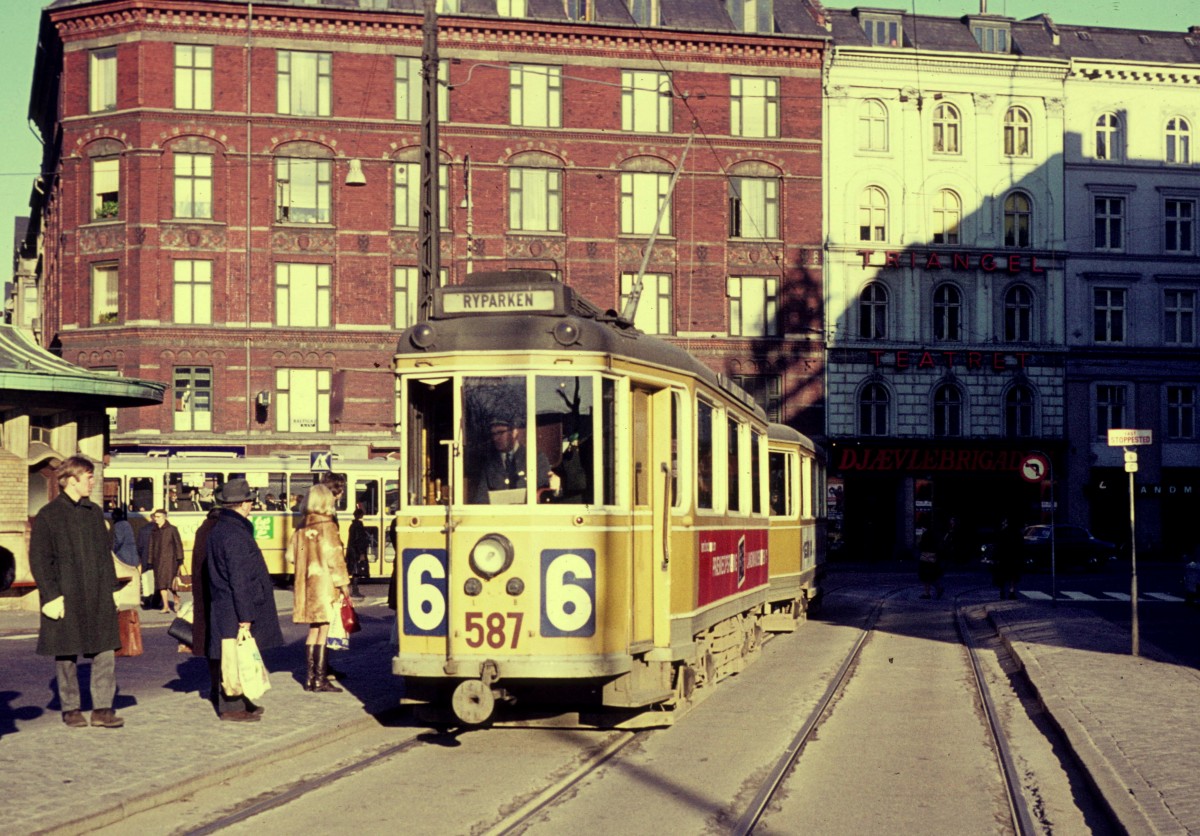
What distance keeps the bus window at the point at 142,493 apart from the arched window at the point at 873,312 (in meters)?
23.9

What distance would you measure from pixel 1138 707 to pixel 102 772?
26.7 ft

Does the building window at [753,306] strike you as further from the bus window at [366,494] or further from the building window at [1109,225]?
the bus window at [366,494]

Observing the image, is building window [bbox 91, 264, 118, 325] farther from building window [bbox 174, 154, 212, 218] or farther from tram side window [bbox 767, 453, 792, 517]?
tram side window [bbox 767, 453, 792, 517]

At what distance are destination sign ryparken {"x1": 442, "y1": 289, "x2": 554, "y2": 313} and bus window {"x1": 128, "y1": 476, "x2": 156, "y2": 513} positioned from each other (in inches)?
946

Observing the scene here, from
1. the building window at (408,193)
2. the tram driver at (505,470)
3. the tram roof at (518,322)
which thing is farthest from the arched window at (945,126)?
the tram driver at (505,470)

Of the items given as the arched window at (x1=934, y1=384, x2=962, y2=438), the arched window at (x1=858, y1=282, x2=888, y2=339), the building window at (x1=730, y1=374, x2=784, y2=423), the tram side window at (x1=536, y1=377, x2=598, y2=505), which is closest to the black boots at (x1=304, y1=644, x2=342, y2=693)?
the tram side window at (x1=536, y1=377, x2=598, y2=505)

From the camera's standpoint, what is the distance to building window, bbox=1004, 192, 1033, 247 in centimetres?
5197

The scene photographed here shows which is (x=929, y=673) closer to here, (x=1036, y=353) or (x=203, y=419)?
(x=203, y=419)

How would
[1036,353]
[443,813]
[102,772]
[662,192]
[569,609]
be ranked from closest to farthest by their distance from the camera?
[443,813] < [102,772] < [569,609] < [662,192] < [1036,353]

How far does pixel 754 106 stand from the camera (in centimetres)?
4891

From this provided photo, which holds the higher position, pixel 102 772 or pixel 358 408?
pixel 358 408

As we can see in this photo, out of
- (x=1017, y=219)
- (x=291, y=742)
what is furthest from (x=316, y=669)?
(x=1017, y=219)

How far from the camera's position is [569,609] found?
11.0m

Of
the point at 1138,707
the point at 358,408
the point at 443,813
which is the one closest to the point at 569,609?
the point at 443,813
